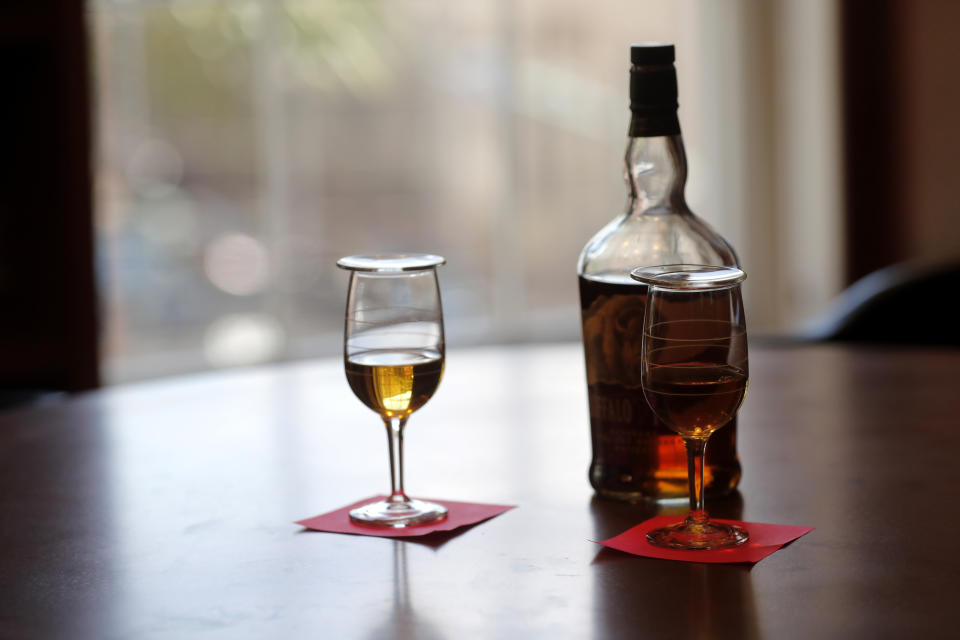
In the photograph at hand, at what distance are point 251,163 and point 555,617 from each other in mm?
3317

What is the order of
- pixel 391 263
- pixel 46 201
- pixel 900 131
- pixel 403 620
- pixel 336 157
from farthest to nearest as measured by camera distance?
pixel 336 157 < pixel 900 131 < pixel 46 201 < pixel 391 263 < pixel 403 620

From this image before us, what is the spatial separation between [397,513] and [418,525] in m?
0.03

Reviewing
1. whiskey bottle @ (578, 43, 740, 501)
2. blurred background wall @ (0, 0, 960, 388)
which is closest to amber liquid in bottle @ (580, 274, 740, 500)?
whiskey bottle @ (578, 43, 740, 501)

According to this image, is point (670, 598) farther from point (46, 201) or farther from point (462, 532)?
point (46, 201)

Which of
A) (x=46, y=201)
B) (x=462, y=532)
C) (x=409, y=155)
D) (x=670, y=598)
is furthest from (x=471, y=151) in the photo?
(x=670, y=598)

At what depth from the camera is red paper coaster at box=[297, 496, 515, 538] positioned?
88 centimetres

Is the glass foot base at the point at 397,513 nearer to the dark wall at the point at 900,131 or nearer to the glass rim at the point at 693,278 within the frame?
the glass rim at the point at 693,278

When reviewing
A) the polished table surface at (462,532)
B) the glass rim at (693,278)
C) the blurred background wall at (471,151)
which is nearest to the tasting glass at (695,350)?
the glass rim at (693,278)

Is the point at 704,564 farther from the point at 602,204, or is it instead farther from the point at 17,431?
the point at 602,204

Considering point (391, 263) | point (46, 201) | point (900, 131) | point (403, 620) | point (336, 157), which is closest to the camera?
point (403, 620)

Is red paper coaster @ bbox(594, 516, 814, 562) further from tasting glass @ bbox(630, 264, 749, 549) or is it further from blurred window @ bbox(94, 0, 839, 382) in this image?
blurred window @ bbox(94, 0, 839, 382)

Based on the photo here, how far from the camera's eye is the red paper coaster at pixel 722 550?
79cm

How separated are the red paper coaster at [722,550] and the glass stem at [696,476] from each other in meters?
0.04

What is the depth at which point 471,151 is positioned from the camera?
4031mm
